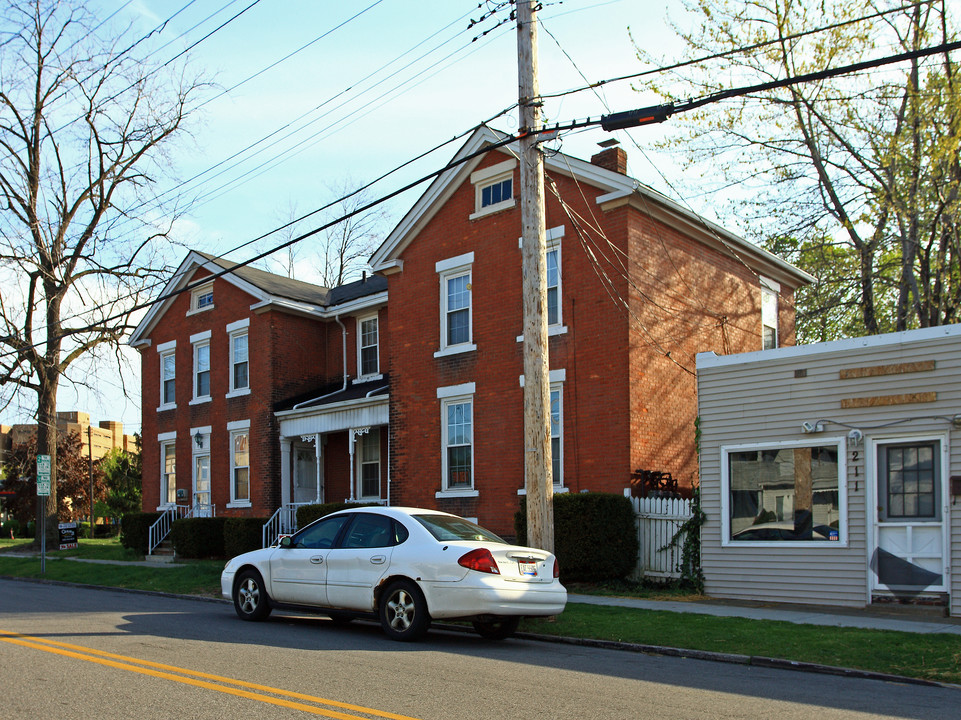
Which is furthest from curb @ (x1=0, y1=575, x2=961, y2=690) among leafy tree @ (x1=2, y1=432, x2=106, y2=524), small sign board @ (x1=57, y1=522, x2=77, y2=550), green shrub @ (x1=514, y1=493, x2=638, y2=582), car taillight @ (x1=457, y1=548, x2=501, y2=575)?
leafy tree @ (x1=2, y1=432, x2=106, y2=524)

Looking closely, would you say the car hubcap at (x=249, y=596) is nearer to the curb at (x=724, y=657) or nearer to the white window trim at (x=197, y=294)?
the curb at (x=724, y=657)

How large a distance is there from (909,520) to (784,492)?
6.22ft

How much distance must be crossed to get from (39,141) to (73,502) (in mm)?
23672

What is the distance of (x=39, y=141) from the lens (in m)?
30.0

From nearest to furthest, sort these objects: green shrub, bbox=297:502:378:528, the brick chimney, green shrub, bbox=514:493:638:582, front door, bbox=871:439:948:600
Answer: front door, bbox=871:439:948:600, green shrub, bbox=514:493:638:582, the brick chimney, green shrub, bbox=297:502:378:528

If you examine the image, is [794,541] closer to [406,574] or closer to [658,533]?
[658,533]

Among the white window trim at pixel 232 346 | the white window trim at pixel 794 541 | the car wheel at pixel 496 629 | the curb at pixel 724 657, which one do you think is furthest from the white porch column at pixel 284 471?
the car wheel at pixel 496 629

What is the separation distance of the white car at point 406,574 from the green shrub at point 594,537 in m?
5.16

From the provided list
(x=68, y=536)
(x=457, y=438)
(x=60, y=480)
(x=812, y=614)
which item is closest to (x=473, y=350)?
(x=457, y=438)

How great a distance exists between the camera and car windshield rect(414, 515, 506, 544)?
35.1 feet

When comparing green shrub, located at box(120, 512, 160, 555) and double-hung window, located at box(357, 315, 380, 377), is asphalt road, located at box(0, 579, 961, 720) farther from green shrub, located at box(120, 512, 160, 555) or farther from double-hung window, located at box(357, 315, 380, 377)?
green shrub, located at box(120, 512, 160, 555)

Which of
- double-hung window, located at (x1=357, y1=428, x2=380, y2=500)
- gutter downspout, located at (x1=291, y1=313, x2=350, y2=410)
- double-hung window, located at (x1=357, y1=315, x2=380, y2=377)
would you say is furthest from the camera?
double-hung window, located at (x1=357, y1=315, x2=380, y2=377)

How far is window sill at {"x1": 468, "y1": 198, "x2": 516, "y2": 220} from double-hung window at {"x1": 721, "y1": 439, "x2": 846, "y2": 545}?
25.3 ft

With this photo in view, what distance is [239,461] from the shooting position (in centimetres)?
2703
